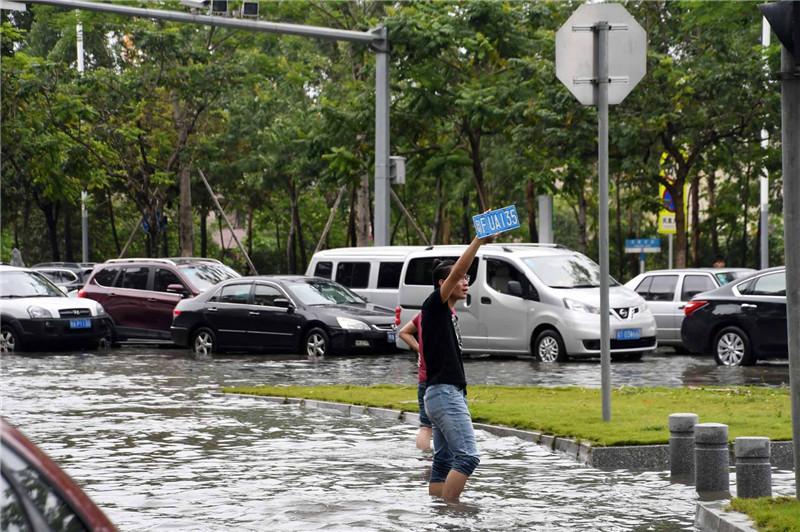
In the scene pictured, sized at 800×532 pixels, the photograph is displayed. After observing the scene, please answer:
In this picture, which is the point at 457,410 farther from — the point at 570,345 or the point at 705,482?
the point at 570,345

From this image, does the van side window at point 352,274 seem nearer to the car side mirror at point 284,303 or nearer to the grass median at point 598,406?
the car side mirror at point 284,303

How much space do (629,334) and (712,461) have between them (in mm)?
13396

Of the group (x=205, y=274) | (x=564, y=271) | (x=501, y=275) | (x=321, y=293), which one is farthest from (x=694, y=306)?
(x=205, y=274)

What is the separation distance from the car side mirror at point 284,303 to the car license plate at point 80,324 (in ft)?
12.8

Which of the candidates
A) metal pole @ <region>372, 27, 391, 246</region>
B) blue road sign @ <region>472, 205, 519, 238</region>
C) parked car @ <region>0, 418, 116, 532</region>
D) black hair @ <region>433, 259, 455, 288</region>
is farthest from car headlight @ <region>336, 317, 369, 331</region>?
parked car @ <region>0, 418, 116, 532</region>

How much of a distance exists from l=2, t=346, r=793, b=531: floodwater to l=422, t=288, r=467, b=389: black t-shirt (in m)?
0.88

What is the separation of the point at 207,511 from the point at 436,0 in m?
25.5

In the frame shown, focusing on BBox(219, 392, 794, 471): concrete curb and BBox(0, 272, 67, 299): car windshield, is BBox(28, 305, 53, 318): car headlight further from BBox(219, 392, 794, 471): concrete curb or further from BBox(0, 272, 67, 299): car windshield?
BBox(219, 392, 794, 471): concrete curb

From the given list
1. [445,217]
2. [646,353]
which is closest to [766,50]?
[646,353]

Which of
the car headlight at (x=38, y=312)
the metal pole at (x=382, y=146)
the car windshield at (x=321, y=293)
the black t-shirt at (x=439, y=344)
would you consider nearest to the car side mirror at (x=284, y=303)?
the car windshield at (x=321, y=293)

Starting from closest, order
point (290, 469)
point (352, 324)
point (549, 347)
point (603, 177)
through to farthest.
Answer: point (290, 469)
point (603, 177)
point (549, 347)
point (352, 324)

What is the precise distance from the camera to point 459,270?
28.0ft

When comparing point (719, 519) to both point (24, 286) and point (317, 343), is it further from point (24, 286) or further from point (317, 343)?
point (24, 286)

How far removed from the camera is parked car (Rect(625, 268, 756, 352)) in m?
25.6
